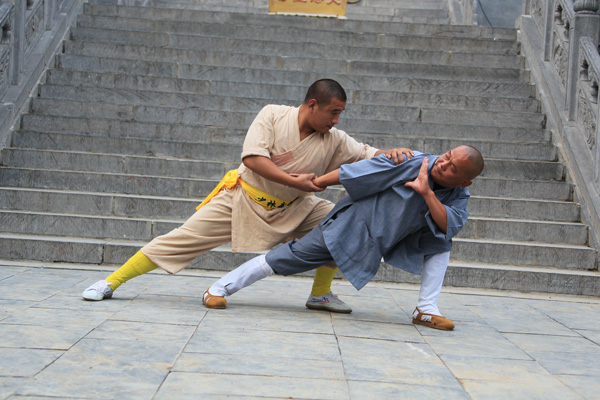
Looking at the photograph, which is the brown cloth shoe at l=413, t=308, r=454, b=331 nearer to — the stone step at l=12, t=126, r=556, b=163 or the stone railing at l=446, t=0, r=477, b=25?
the stone step at l=12, t=126, r=556, b=163

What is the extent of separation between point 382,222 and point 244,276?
90 cm

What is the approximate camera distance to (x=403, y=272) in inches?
225

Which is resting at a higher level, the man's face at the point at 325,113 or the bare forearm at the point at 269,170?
the man's face at the point at 325,113

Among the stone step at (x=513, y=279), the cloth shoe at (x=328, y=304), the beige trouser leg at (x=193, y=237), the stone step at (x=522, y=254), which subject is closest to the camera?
the beige trouser leg at (x=193, y=237)

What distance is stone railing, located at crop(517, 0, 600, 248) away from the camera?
21.7 feet

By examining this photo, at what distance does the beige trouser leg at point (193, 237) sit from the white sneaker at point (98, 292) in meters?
0.32

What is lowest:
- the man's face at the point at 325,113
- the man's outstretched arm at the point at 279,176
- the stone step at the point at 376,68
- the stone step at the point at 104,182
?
the stone step at the point at 104,182

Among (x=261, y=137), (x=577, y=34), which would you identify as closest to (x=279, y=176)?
(x=261, y=137)

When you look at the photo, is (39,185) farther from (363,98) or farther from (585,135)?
(585,135)

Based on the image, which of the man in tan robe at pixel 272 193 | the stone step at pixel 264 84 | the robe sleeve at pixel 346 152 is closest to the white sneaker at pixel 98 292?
the man in tan robe at pixel 272 193

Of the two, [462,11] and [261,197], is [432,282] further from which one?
[462,11]

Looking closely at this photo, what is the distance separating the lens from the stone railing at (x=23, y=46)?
24.0 feet

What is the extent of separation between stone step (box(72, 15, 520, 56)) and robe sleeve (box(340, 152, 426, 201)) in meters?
5.94

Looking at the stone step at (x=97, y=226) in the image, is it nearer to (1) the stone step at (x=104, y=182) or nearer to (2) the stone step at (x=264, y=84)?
(1) the stone step at (x=104, y=182)
